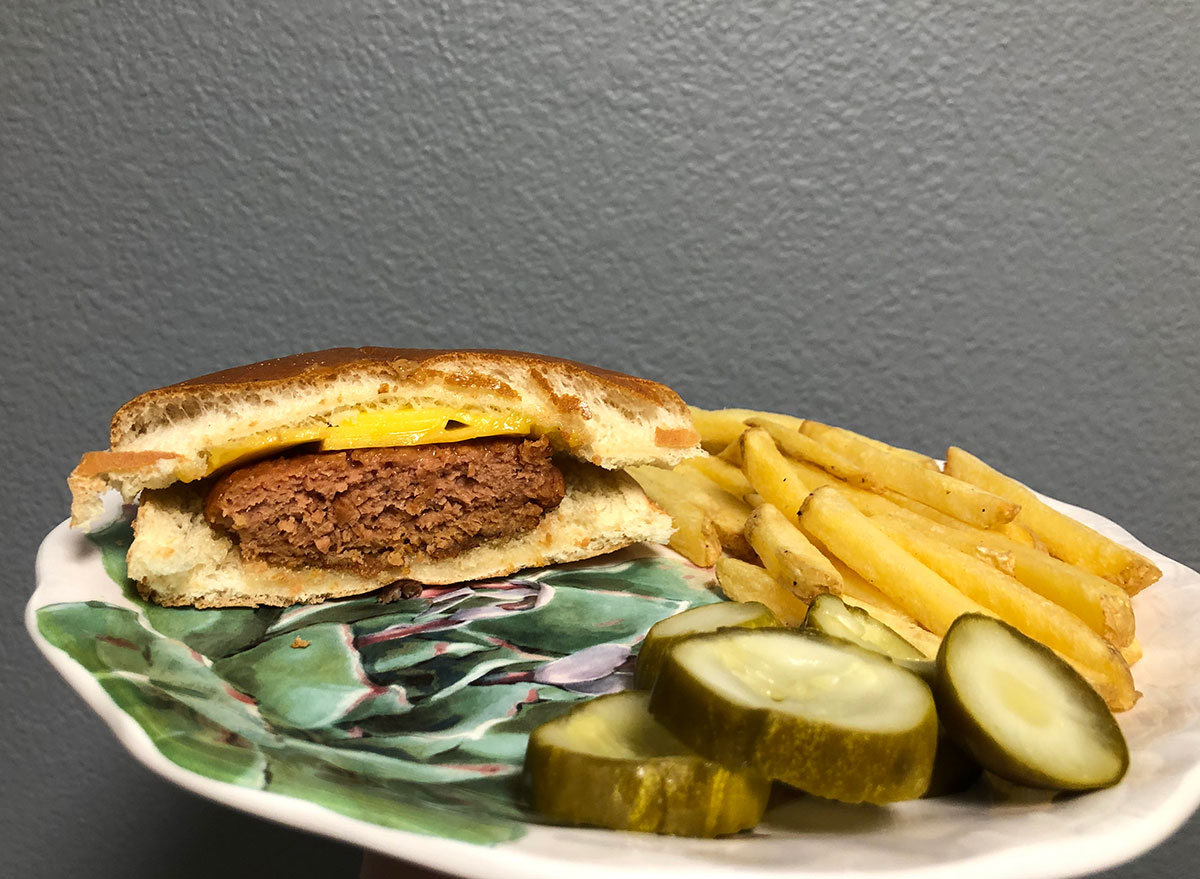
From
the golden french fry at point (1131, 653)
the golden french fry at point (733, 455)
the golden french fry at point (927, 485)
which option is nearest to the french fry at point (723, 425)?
the golden french fry at point (733, 455)

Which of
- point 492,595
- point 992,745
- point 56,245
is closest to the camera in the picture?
point 992,745

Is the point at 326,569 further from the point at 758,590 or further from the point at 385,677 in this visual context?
the point at 758,590

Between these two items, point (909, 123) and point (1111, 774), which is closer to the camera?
point (1111, 774)

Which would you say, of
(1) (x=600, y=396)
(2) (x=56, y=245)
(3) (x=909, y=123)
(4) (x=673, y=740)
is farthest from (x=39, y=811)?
(3) (x=909, y=123)

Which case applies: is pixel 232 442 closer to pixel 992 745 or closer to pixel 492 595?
pixel 492 595

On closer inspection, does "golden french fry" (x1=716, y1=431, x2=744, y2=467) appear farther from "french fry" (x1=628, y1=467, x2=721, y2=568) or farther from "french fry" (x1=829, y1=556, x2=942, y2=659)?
"french fry" (x1=829, y1=556, x2=942, y2=659)

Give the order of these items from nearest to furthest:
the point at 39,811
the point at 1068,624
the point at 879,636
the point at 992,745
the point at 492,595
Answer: the point at 992,745 → the point at 879,636 → the point at 1068,624 → the point at 492,595 → the point at 39,811

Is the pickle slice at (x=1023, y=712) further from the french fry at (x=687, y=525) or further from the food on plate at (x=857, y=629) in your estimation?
the french fry at (x=687, y=525)

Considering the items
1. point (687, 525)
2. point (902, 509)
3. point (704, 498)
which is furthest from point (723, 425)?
point (902, 509)
